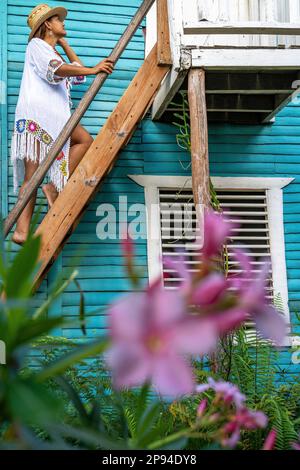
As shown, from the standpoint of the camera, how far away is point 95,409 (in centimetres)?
104

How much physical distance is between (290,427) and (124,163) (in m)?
3.81

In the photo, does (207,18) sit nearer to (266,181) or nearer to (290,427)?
(266,181)

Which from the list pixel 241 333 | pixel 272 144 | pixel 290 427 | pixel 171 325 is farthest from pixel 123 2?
pixel 171 325

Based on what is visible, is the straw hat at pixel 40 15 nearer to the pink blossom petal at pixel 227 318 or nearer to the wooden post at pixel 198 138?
the wooden post at pixel 198 138

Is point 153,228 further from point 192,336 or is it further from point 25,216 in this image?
point 192,336

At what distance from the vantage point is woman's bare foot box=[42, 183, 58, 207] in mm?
5899

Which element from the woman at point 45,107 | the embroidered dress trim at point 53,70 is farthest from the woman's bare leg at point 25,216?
the embroidered dress trim at point 53,70

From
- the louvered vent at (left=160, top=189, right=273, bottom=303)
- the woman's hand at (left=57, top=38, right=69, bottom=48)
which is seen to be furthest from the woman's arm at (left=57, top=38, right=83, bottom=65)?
the louvered vent at (left=160, top=189, right=273, bottom=303)

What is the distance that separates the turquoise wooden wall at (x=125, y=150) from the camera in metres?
6.45

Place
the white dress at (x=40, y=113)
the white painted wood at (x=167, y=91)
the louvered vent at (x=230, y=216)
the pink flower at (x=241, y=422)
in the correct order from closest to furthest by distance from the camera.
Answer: the pink flower at (x=241, y=422) → the white painted wood at (x=167, y=91) → the white dress at (x=40, y=113) → the louvered vent at (x=230, y=216)

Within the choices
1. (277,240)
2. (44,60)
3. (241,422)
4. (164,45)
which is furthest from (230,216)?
(241,422)

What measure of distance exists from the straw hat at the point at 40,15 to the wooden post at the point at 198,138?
4.55 feet

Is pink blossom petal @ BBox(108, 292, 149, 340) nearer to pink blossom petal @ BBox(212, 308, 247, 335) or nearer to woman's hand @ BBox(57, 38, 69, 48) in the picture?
pink blossom petal @ BBox(212, 308, 247, 335)

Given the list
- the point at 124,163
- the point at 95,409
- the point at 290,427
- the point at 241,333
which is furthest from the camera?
Result: the point at 124,163
